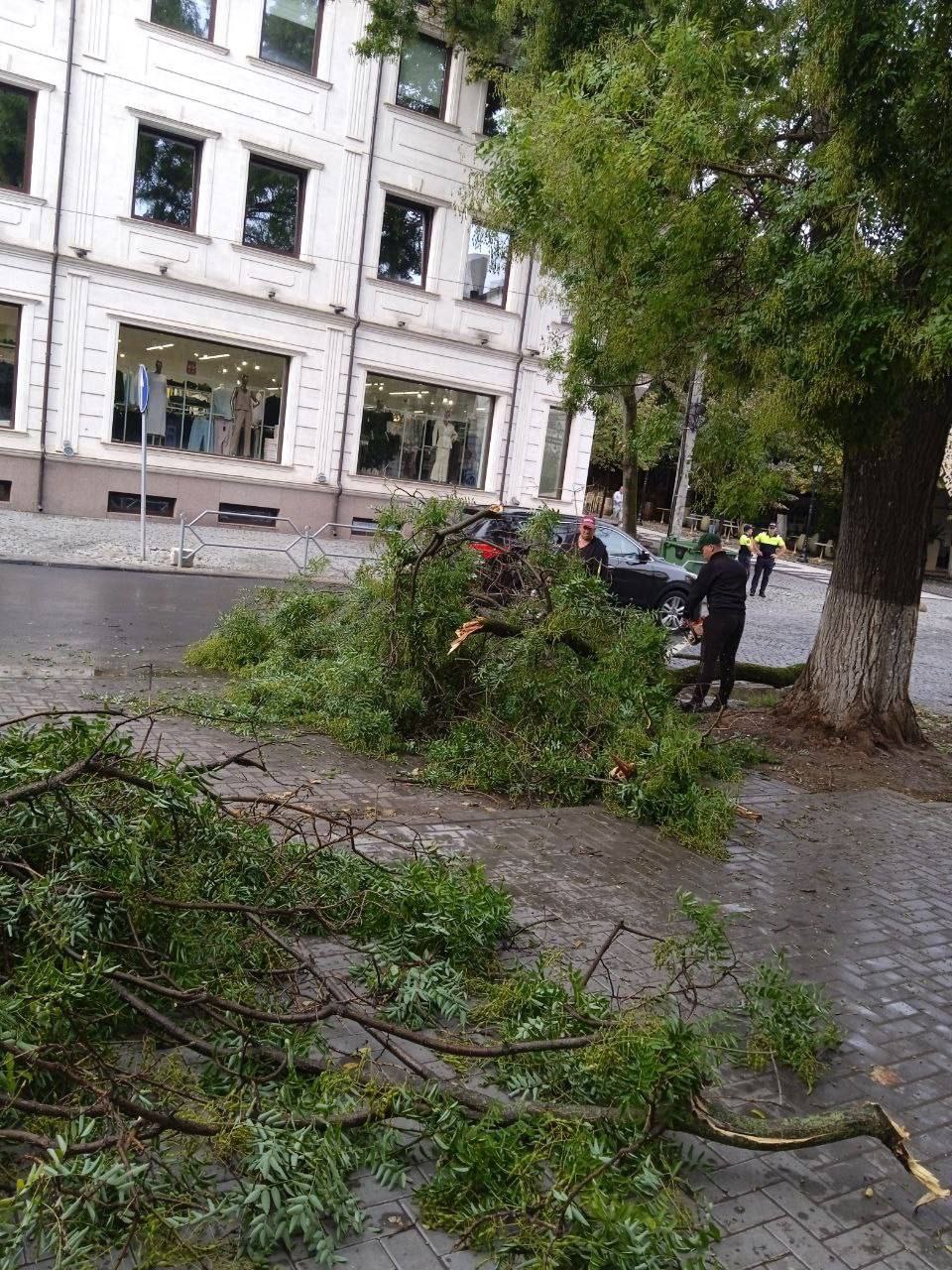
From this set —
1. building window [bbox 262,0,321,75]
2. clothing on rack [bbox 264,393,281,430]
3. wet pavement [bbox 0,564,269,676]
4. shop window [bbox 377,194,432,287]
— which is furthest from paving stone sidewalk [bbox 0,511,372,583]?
building window [bbox 262,0,321,75]

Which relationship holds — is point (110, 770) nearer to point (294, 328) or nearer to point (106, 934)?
point (106, 934)

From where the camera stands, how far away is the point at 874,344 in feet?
23.1

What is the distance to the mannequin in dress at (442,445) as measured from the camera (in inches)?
1032

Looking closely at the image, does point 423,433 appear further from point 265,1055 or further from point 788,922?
point 265,1055

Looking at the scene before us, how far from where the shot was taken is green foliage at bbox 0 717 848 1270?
2693mm

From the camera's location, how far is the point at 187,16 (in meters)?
21.1

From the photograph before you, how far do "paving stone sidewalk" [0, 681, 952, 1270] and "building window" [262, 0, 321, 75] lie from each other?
18.9 meters

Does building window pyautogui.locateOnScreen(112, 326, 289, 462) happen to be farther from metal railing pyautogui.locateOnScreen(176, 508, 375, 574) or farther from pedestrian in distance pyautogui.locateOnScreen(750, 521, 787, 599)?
pedestrian in distance pyautogui.locateOnScreen(750, 521, 787, 599)

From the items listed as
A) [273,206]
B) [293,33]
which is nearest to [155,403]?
[273,206]

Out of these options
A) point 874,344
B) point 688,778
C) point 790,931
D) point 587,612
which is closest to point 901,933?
point 790,931

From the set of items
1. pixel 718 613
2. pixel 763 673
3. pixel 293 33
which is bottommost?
pixel 763 673

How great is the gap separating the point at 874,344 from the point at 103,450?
17.6 m

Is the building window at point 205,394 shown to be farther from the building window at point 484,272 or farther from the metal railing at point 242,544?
the building window at point 484,272

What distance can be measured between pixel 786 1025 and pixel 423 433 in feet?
75.6
